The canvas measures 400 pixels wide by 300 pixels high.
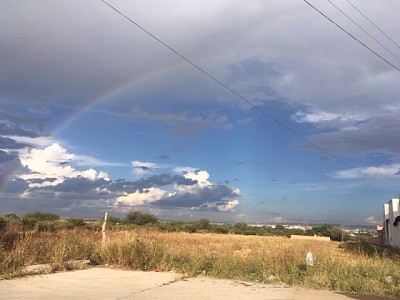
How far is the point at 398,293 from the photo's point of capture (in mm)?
10023

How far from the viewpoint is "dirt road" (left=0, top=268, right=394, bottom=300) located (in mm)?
9359

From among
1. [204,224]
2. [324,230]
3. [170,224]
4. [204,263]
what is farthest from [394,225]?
[324,230]

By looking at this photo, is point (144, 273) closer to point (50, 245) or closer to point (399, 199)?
point (50, 245)

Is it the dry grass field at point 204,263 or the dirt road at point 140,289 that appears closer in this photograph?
the dirt road at point 140,289

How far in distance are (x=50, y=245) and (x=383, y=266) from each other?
10.7m

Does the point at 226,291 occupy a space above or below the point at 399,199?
below

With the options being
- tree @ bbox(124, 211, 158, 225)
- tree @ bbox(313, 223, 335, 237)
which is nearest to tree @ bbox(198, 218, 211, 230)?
tree @ bbox(124, 211, 158, 225)

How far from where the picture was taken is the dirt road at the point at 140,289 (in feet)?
30.7

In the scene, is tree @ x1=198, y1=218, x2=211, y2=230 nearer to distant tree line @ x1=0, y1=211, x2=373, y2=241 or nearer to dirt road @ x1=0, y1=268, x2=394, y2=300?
distant tree line @ x1=0, y1=211, x2=373, y2=241

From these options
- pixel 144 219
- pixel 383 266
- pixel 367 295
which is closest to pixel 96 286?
pixel 367 295

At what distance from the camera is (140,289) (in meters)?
10.3

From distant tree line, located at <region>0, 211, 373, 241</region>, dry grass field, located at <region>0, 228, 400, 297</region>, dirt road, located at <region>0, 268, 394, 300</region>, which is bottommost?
dirt road, located at <region>0, 268, 394, 300</region>

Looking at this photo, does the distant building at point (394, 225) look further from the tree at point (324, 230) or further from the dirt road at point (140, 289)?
the tree at point (324, 230)

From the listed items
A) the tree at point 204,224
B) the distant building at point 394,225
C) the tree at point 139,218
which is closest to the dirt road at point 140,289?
the distant building at point 394,225
